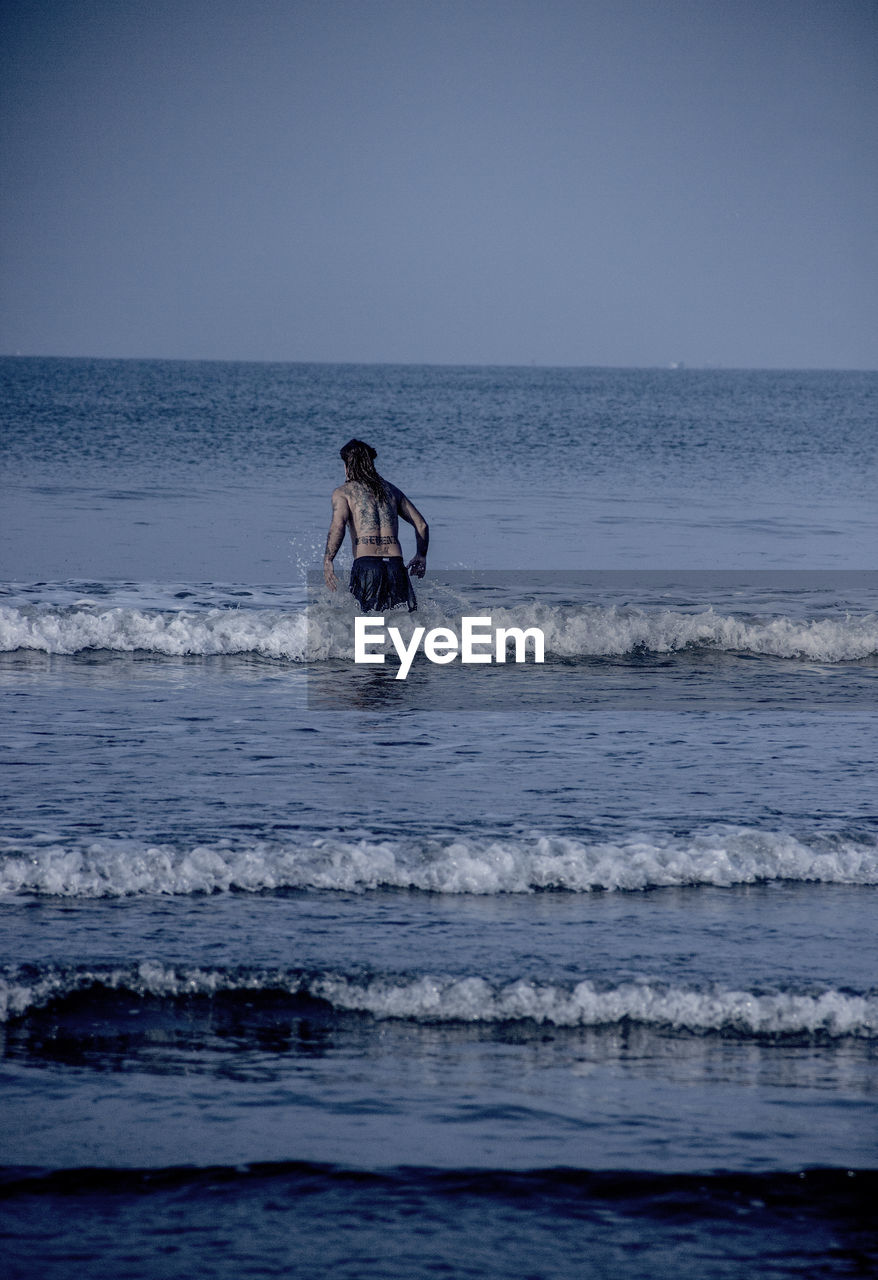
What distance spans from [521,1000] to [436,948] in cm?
52

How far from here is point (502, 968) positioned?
4.62m

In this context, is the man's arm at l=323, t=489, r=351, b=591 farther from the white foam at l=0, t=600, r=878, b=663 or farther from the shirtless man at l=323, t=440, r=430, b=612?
the white foam at l=0, t=600, r=878, b=663

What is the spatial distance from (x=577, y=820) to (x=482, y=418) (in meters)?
52.4

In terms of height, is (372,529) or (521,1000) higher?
(372,529)

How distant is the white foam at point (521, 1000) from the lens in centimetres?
433

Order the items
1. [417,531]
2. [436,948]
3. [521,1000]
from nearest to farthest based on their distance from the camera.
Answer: [521,1000], [436,948], [417,531]

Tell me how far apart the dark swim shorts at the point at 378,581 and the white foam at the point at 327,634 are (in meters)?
0.77

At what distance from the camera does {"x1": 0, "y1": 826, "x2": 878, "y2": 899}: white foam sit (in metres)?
5.45

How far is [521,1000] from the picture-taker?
4398mm

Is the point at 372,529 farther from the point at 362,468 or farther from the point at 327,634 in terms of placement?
the point at 327,634
